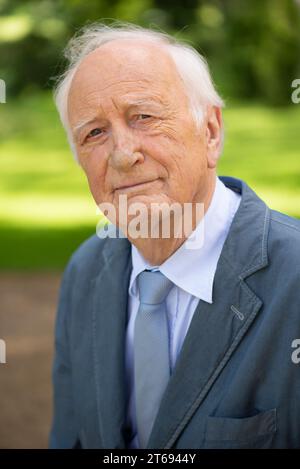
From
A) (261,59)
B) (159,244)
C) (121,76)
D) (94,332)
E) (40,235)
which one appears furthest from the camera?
(261,59)

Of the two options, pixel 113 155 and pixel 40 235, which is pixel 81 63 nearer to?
pixel 113 155

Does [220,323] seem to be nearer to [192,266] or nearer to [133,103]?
[192,266]

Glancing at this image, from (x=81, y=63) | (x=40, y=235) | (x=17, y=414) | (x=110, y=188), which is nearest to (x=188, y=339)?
(x=110, y=188)

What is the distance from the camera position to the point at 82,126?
1.91 metres

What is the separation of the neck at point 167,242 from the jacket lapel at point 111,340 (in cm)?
17

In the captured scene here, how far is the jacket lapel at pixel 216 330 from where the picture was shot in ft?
6.17

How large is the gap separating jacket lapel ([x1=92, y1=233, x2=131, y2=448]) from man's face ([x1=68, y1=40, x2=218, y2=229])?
1.25ft

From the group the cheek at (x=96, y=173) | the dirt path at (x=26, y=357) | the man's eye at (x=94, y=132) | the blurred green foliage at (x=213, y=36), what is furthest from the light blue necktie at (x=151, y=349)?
the blurred green foliage at (x=213, y=36)

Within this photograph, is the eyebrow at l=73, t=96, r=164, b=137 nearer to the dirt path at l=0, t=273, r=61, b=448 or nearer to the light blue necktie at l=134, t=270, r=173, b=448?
the light blue necktie at l=134, t=270, r=173, b=448

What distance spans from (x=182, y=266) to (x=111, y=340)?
0.34 metres

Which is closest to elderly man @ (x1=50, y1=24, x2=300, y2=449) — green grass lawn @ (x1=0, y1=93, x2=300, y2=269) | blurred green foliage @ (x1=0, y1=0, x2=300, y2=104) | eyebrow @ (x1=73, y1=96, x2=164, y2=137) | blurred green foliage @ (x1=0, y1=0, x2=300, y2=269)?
eyebrow @ (x1=73, y1=96, x2=164, y2=137)

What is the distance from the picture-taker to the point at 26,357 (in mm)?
5547

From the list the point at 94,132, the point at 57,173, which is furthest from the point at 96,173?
the point at 57,173
